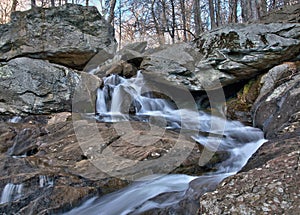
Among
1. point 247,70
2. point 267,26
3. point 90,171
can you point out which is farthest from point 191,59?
point 90,171

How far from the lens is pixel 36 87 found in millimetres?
6934

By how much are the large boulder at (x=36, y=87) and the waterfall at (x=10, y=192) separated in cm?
348

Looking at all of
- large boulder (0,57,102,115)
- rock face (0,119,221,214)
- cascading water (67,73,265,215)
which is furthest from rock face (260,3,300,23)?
large boulder (0,57,102,115)

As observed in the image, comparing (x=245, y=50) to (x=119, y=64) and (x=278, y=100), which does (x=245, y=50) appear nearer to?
(x=278, y=100)

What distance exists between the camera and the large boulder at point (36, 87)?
6727 millimetres

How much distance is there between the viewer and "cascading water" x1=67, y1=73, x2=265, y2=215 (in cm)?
327

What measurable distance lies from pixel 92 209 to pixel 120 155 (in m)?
1.03

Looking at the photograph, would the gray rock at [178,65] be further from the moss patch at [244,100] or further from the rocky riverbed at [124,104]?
the moss patch at [244,100]

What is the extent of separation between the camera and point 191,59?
773 centimetres

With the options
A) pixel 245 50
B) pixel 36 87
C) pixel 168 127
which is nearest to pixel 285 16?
pixel 245 50

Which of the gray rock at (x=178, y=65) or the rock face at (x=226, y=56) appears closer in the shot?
the rock face at (x=226, y=56)

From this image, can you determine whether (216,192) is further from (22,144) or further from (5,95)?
(5,95)

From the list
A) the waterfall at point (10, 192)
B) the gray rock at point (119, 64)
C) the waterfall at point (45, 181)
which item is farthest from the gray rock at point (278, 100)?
the gray rock at point (119, 64)

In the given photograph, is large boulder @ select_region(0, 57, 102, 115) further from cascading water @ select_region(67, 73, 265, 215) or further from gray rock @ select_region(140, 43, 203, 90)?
gray rock @ select_region(140, 43, 203, 90)
